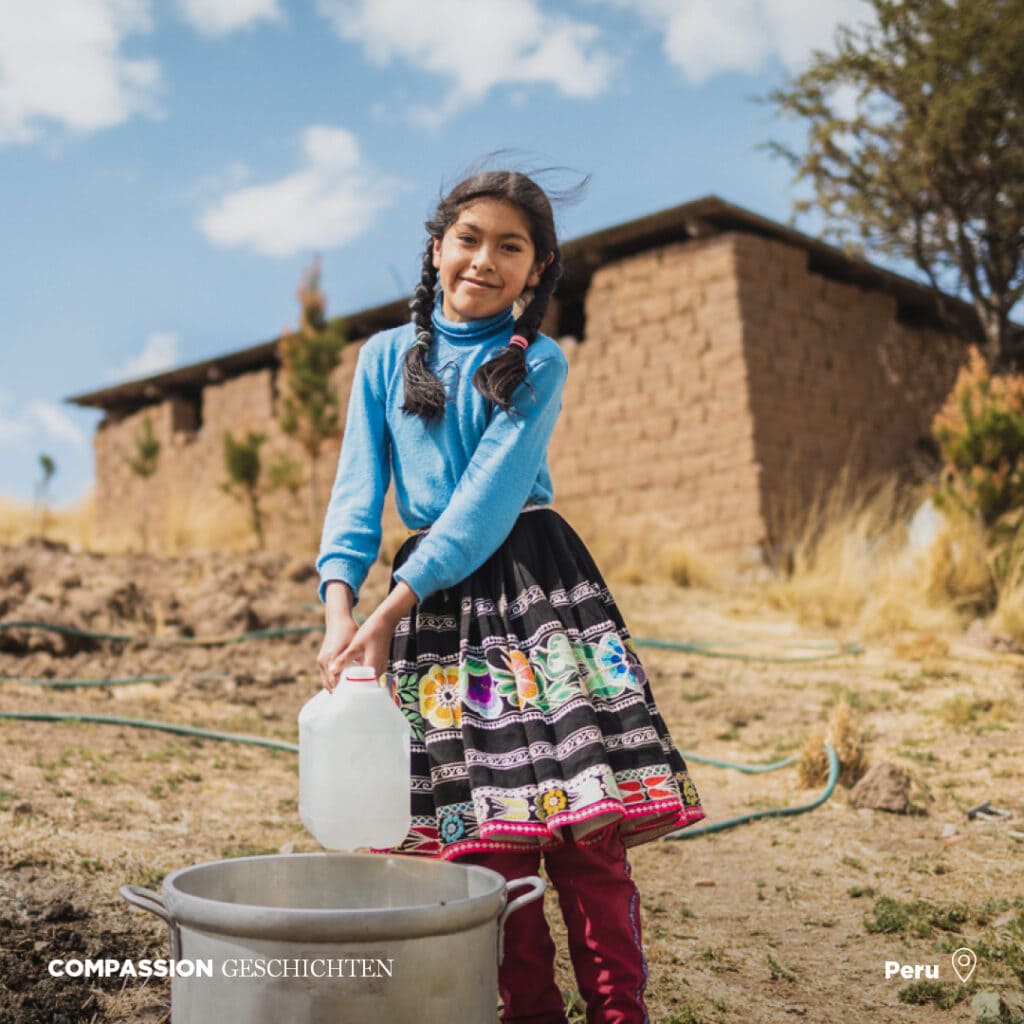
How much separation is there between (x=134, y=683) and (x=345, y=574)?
A: 3.84 metres

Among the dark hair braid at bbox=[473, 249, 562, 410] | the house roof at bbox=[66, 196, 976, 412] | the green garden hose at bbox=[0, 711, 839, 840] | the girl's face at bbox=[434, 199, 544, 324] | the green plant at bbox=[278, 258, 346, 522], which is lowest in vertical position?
the green garden hose at bbox=[0, 711, 839, 840]

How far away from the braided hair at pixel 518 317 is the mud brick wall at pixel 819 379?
23.2 ft

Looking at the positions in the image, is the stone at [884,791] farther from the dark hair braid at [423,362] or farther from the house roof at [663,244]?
the house roof at [663,244]

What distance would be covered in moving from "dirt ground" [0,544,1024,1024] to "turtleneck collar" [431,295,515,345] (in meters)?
1.39

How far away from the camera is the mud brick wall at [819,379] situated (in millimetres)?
9258

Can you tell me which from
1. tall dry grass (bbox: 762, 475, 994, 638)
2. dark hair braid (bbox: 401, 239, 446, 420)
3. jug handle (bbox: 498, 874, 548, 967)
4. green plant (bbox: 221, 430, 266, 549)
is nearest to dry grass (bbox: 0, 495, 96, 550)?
green plant (bbox: 221, 430, 266, 549)

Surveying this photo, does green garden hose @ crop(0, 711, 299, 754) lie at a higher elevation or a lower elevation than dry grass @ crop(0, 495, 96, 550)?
lower

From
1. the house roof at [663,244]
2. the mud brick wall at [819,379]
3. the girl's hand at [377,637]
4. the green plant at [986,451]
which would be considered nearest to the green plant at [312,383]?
the house roof at [663,244]

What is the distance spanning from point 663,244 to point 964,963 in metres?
8.34

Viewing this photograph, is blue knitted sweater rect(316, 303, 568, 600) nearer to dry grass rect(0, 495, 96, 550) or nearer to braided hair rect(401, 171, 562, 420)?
braided hair rect(401, 171, 562, 420)

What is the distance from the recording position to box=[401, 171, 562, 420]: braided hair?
2.05 m

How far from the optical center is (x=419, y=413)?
6.91ft

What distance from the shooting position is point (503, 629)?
78.6 inches

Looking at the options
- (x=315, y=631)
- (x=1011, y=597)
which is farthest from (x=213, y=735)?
(x=1011, y=597)
